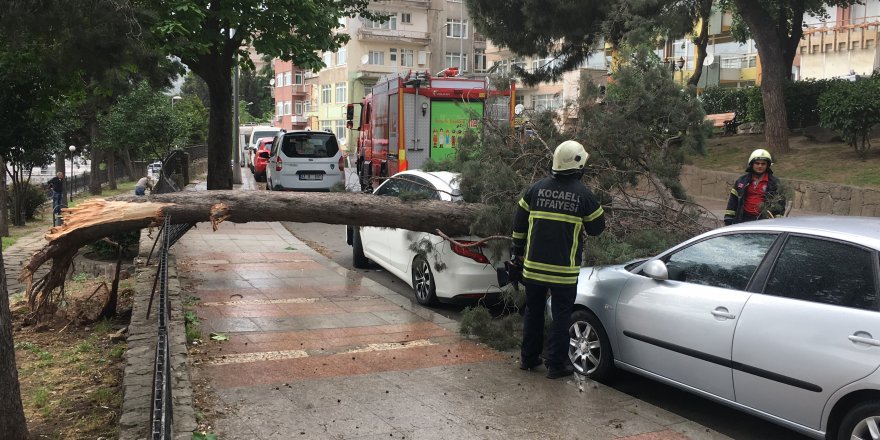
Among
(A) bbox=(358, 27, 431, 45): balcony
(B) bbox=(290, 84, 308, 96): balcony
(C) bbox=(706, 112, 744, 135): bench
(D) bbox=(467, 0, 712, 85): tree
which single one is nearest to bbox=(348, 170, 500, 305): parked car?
(D) bbox=(467, 0, 712, 85): tree

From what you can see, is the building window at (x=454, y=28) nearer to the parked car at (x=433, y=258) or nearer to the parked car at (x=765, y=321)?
the parked car at (x=433, y=258)

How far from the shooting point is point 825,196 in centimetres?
1512

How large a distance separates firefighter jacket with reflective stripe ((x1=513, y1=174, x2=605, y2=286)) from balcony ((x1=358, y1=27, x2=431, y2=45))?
55.8 m

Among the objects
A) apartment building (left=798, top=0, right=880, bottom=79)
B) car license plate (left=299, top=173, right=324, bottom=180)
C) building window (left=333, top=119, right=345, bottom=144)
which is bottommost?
car license plate (left=299, top=173, right=324, bottom=180)

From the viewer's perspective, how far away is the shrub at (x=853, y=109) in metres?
15.5

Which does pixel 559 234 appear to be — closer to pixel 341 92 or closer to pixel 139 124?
pixel 139 124

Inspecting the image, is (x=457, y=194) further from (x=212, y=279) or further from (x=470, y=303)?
(x=212, y=279)

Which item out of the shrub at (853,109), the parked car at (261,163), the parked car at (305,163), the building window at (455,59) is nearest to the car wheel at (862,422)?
the shrub at (853,109)

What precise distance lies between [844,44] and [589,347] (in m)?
36.0

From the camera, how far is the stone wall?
14.0m

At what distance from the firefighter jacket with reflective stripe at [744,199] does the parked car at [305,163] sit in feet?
38.3

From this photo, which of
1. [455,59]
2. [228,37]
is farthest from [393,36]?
[228,37]

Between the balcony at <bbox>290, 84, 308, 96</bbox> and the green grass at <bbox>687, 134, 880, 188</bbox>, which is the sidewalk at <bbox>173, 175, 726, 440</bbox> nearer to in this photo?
the green grass at <bbox>687, 134, 880, 188</bbox>

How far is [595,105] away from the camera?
771 cm
